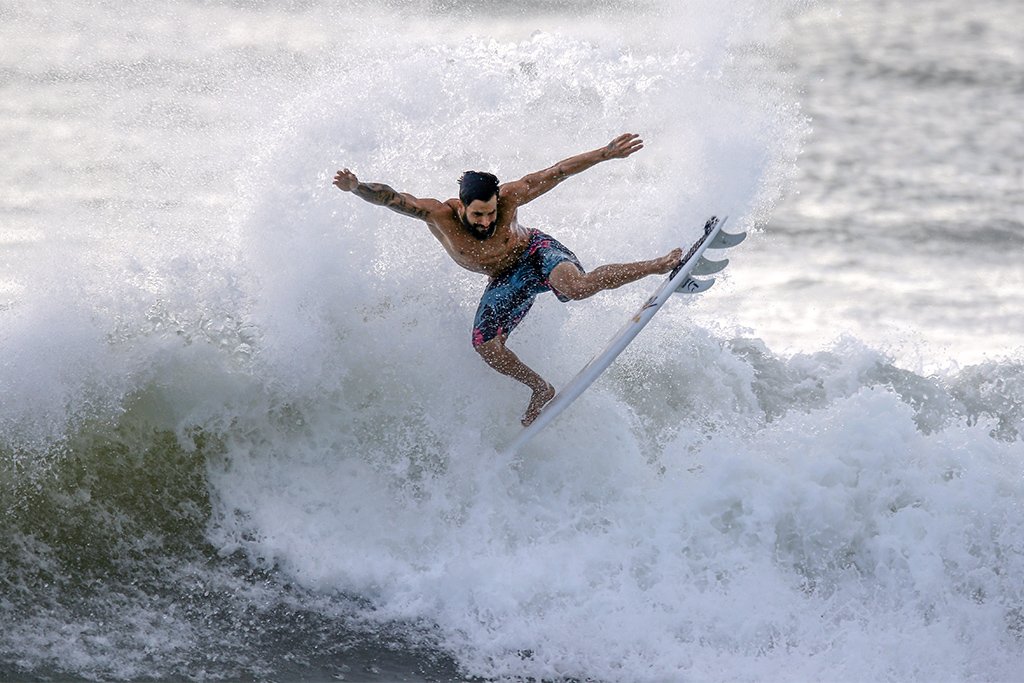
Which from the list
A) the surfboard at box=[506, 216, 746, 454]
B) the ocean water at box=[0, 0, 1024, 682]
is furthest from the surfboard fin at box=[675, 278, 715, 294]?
the ocean water at box=[0, 0, 1024, 682]

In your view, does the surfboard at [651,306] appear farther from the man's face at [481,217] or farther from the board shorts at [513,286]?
the man's face at [481,217]

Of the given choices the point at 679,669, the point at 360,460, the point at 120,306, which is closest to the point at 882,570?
the point at 679,669

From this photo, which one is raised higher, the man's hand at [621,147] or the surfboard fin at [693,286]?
the man's hand at [621,147]

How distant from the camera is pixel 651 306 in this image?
256 inches

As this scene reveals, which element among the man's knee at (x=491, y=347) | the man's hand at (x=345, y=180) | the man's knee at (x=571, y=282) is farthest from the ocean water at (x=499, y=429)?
the man's hand at (x=345, y=180)

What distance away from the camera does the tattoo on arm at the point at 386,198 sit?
5.98m

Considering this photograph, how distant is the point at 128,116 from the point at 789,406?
785cm

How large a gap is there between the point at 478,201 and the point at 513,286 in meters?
0.66

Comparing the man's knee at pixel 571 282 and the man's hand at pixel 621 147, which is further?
the man's knee at pixel 571 282

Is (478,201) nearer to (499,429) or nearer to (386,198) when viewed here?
(386,198)

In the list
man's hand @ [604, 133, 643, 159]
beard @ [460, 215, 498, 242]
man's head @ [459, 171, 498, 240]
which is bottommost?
beard @ [460, 215, 498, 242]

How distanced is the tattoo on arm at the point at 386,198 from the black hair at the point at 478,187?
0.84 ft

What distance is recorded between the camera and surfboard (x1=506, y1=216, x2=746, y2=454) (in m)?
6.31

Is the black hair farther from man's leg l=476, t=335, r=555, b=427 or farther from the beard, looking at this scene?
man's leg l=476, t=335, r=555, b=427
